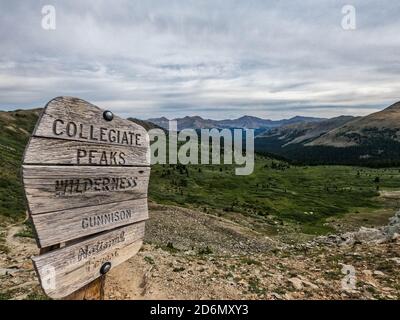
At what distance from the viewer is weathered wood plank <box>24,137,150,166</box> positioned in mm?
5221

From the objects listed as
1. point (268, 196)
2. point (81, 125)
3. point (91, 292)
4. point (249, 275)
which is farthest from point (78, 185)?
point (268, 196)

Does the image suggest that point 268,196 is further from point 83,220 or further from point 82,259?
point 83,220

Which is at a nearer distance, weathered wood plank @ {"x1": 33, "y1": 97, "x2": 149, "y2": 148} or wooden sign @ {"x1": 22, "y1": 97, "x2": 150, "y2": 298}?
wooden sign @ {"x1": 22, "y1": 97, "x2": 150, "y2": 298}

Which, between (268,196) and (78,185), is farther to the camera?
(268,196)

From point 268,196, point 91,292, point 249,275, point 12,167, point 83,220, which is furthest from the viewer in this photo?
point 268,196

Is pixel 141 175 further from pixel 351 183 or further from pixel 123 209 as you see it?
pixel 351 183

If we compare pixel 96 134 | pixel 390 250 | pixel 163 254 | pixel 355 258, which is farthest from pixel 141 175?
pixel 390 250

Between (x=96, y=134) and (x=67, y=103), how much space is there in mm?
766

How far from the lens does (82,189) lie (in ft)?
19.6

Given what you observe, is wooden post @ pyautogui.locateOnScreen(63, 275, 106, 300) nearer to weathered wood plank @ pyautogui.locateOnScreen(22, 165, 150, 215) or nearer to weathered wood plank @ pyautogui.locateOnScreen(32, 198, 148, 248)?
weathered wood plank @ pyautogui.locateOnScreen(32, 198, 148, 248)

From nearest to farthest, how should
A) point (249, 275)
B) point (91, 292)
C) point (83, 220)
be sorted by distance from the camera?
point (83, 220) → point (91, 292) → point (249, 275)

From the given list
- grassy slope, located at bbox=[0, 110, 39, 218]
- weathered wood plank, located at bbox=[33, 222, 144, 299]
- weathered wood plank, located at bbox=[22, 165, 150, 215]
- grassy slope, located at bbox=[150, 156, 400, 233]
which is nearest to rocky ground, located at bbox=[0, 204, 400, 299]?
weathered wood plank, located at bbox=[33, 222, 144, 299]

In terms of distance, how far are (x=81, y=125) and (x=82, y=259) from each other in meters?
2.23

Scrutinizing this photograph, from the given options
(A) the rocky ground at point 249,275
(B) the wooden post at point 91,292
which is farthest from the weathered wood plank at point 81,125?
(A) the rocky ground at point 249,275
